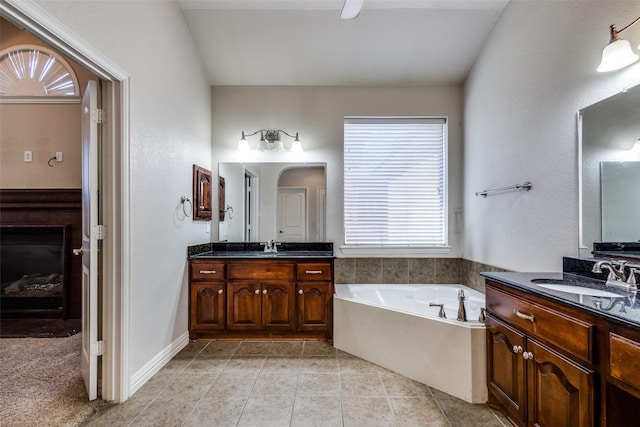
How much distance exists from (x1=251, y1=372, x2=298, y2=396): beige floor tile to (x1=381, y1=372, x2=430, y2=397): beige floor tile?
0.66 meters

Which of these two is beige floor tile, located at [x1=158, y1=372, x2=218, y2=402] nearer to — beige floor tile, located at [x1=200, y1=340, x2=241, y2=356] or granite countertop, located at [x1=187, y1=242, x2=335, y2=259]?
beige floor tile, located at [x1=200, y1=340, x2=241, y2=356]

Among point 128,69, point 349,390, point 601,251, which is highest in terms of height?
point 128,69

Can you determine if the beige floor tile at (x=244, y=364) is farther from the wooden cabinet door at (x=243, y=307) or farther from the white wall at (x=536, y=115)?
the white wall at (x=536, y=115)

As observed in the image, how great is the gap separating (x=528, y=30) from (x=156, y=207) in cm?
319

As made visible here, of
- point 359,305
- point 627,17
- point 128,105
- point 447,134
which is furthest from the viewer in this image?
point 447,134

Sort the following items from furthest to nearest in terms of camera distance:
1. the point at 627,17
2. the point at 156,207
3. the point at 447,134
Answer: the point at 447,134
the point at 156,207
the point at 627,17

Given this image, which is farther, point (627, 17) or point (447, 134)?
point (447, 134)

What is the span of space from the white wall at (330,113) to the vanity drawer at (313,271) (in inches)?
21.2

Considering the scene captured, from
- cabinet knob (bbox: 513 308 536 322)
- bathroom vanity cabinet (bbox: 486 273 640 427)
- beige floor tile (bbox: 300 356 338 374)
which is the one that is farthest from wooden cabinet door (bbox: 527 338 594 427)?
beige floor tile (bbox: 300 356 338 374)

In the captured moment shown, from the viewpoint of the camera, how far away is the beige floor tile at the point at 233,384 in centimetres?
194

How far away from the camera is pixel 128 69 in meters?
1.94

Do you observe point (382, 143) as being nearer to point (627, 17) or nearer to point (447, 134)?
point (447, 134)

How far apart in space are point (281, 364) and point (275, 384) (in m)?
0.29

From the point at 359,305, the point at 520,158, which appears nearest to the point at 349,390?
the point at 359,305
